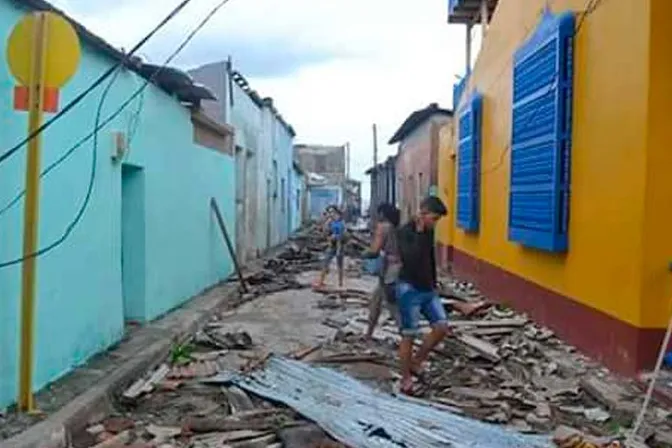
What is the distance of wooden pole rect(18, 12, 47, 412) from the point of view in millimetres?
6539

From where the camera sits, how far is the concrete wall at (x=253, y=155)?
20.8 meters

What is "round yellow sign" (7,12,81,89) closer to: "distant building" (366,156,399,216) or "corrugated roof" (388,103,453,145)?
"corrugated roof" (388,103,453,145)

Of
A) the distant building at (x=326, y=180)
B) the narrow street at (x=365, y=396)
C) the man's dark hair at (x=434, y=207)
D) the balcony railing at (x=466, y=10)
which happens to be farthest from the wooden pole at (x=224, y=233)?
the distant building at (x=326, y=180)

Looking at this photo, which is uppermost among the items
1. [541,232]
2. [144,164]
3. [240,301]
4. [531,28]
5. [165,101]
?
[531,28]

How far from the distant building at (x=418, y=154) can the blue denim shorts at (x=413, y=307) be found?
15855 millimetres

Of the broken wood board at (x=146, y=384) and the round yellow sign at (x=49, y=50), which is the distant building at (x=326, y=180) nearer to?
the broken wood board at (x=146, y=384)

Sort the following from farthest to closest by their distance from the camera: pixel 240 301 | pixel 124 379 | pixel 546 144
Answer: pixel 240 301 → pixel 546 144 → pixel 124 379

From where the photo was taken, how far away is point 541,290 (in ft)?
36.6

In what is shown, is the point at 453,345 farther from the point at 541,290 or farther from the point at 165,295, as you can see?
the point at 165,295

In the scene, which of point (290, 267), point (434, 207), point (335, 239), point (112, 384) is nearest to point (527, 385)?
point (434, 207)

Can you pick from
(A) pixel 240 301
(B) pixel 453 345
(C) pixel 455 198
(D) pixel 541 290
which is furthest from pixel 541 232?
(C) pixel 455 198

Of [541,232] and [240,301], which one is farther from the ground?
[541,232]

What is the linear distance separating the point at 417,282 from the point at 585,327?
76.5 inches

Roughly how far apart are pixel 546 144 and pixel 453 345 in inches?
103
